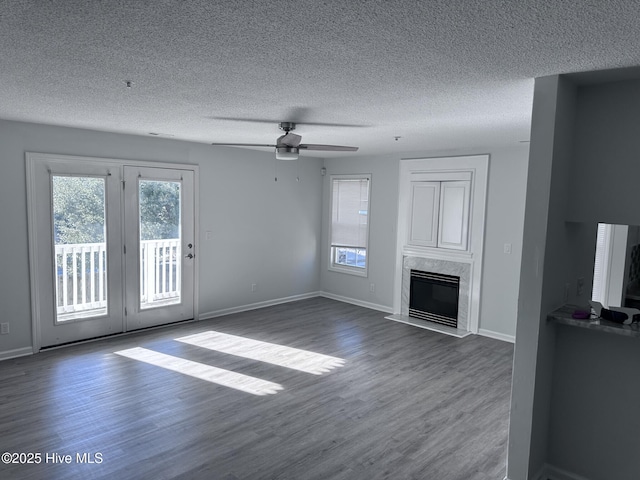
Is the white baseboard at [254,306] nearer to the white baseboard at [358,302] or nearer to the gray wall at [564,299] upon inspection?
the white baseboard at [358,302]

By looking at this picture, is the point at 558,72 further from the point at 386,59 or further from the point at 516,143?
the point at 516,143

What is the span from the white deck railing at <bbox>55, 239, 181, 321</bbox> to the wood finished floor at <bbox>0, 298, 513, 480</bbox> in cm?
49

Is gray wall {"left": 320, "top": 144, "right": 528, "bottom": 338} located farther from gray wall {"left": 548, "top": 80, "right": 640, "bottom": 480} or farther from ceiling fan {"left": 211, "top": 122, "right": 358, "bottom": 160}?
gray wall {"left": 548, "top": 80, "right": 640, "bottom": 480}

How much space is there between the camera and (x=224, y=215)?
20.7ft

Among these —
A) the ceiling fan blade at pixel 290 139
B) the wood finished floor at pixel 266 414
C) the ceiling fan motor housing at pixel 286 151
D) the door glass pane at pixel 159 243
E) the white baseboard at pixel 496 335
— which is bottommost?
the wood finished floor at pixel 266 414

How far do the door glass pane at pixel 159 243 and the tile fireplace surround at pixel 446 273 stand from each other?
329cm

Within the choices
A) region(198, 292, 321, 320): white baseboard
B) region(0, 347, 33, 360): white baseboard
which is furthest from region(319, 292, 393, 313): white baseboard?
region(0, 347, 33, 360): white baseboard

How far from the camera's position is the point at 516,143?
201 inches

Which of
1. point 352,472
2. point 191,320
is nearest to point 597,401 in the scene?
point 352,472

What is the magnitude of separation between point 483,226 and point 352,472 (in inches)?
153

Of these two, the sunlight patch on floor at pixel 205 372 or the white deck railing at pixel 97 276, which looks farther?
the white deck railing at pixel 97 276

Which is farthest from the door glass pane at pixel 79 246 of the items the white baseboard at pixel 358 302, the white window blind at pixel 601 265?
the white window blind at pixel 601 265

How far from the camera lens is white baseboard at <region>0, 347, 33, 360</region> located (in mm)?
4512

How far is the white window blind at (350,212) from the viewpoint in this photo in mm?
7152
